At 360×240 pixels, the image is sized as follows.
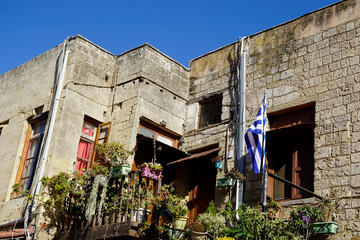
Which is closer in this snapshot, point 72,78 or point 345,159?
point 345,159

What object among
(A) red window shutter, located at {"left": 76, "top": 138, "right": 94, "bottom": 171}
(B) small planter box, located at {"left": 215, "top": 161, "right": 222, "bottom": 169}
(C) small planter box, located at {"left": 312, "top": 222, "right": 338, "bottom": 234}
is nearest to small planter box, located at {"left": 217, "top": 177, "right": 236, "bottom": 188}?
(B) small planter box, located at {"left": 215, "top": 161, "right": 222, "bottom": 169}

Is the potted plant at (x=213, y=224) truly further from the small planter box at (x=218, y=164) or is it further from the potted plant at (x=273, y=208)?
the small planter box at (x=218, y=164)

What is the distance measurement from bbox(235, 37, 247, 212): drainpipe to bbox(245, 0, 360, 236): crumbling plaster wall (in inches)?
4.7

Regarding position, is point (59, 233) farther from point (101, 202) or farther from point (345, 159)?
point (345, 159)

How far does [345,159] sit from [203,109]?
4.13 m

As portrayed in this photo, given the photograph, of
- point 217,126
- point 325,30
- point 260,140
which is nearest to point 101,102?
point 217,126

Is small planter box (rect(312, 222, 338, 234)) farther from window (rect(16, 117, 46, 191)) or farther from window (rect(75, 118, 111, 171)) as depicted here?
window (rect(16, 117, 46, 191))

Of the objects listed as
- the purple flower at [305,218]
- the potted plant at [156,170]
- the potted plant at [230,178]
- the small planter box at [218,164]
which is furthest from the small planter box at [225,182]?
the purple flower at [305,218]

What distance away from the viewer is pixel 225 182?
34.3 ft

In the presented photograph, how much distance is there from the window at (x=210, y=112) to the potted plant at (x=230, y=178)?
196cm

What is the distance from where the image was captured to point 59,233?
1020cm

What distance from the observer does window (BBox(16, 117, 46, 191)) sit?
37.3 ft

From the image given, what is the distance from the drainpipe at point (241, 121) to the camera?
10.3 metres

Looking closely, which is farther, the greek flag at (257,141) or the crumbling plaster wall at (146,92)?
the crumbling plaster wall at (146,92)
